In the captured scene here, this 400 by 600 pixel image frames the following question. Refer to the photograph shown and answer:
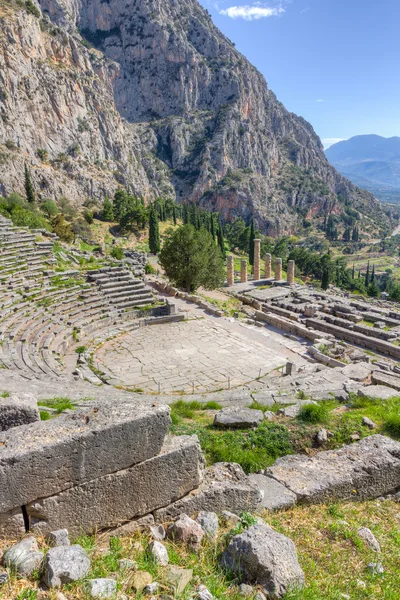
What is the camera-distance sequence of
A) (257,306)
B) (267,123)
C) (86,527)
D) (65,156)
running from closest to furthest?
(86,527) < (257,306) < (65,156) < (267,123)

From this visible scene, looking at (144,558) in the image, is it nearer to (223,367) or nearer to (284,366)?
(223,367)

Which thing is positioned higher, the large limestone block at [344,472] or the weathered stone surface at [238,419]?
the large limestone block at [344,472]

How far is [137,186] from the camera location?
294 feet

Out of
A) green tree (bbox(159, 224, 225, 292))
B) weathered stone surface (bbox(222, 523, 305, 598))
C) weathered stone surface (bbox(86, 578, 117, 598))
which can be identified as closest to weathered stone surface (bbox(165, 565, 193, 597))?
weathered stone surface (bbox(222, 523, 305, 598))

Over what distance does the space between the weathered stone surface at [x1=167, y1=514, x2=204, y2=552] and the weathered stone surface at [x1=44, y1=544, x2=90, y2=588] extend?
0.99 m

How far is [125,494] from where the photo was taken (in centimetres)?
416

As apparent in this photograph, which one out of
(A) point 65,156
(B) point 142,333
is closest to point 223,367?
(B) point 142,333

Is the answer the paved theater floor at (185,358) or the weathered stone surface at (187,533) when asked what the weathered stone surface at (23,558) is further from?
the paved theater floor at (185,358)

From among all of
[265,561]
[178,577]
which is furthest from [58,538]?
[265,561]

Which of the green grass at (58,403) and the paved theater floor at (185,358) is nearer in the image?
the green grass at (58,403)

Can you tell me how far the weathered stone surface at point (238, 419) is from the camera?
23.5 ft

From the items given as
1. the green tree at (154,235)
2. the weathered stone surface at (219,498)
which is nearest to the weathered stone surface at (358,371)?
the weathered stone surface at (219,498)

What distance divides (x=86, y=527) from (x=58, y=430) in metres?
1.06

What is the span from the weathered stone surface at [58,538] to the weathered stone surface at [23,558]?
0.26 m
